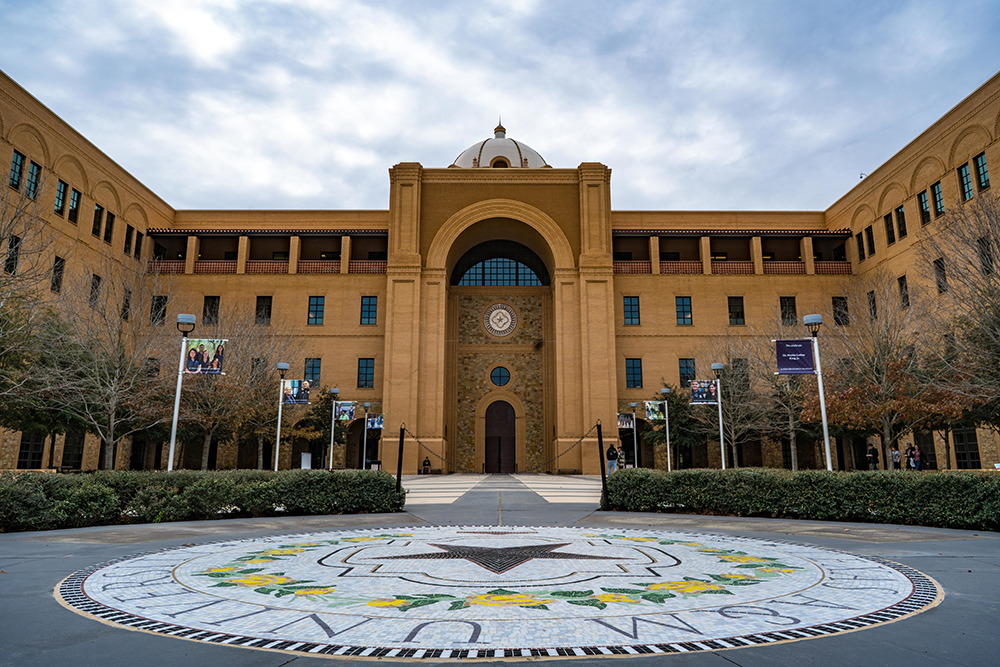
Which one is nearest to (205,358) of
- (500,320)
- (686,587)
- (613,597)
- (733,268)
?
(613,597)

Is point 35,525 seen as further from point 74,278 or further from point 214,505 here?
point 74,278

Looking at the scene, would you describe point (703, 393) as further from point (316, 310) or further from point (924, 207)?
point (316, 310)

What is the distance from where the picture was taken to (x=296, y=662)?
352cm

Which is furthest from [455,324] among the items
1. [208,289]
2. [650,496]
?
[650,496]

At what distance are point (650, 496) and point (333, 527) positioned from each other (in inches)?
Answer: 269

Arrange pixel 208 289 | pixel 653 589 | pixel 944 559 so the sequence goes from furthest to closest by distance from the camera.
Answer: pixel 208 289 → pixel 944 559 → pixel 653 589

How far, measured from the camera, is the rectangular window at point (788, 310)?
32.9m

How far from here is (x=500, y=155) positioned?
44156mm

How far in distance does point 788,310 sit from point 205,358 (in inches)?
1162

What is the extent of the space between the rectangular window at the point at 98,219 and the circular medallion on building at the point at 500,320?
839 inches

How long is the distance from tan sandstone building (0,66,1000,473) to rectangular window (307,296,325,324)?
3.2 inches

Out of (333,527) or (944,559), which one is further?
(333,527)

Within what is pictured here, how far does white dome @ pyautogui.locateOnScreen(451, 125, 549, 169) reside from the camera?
144 feet

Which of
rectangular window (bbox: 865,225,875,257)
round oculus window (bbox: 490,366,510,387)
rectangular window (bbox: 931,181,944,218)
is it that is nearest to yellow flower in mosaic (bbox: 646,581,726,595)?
rectangular window (bbox: 931,181,944,218)
